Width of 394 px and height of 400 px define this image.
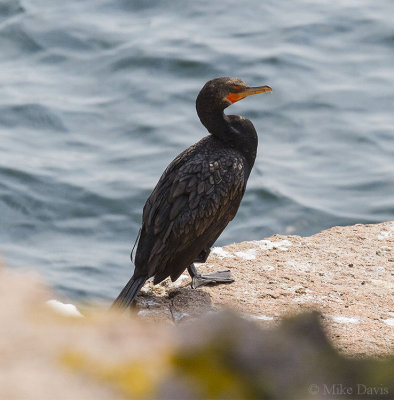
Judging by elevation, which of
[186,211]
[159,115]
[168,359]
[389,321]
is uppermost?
[168,359]

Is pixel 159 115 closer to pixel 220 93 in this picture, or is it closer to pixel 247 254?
pixel 247 254

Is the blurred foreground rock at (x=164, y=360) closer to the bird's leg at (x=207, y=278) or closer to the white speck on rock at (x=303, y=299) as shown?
the white speck on rock at (x=303, y=299)

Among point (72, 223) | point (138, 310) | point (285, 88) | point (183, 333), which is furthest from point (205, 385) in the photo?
point (285, 88)

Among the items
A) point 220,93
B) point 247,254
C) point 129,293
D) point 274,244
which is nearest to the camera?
point 129,293

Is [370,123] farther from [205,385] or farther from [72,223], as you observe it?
[205,385]

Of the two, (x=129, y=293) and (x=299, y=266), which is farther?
(x=299, y=266)

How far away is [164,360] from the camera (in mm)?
2465

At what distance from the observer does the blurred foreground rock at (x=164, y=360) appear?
7.66 feet

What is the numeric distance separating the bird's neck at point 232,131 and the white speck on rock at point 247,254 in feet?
2.37

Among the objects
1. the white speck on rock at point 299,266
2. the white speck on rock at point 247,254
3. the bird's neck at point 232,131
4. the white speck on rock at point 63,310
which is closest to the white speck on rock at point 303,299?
the white speck on rock at point 299,266

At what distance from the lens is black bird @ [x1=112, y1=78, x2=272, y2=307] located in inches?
223

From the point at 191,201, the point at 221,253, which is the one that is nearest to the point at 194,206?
the point at 191,201

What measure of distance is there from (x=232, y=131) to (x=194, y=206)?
783 mm

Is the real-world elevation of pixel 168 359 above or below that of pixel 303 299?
above
